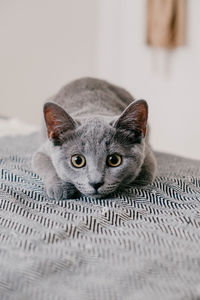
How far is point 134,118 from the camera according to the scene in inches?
46.1

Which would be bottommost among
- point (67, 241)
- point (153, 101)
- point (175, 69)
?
point (153, 101)

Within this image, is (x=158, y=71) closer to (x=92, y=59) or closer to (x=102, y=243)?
(x=92, y=59)

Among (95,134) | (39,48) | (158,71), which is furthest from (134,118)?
(39,48)

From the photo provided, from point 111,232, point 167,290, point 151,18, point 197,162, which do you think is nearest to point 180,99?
point 151,18

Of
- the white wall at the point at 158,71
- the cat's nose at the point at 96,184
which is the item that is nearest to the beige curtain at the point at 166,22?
the white wall at the point at 158,71

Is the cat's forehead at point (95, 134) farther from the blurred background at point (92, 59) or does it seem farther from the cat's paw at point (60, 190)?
the blurred background at point (92, 59)

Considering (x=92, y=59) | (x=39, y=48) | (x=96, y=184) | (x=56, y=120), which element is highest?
(x=56, y=120)

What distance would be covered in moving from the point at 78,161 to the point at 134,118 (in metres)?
0.21

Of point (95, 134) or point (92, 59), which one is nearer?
point (95, 134)

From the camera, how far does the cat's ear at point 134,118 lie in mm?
1150

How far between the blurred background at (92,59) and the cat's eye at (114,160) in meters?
2.12

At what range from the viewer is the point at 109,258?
75 centimetres

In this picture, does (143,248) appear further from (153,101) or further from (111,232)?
(153,101)

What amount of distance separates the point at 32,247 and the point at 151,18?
283 centimetres
